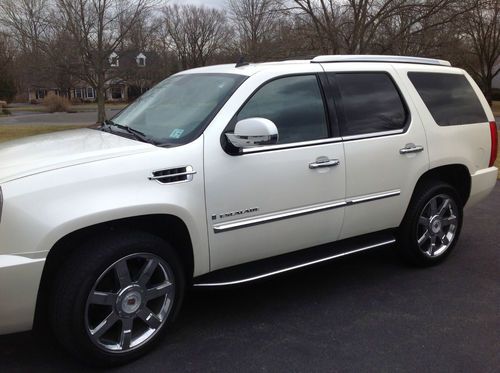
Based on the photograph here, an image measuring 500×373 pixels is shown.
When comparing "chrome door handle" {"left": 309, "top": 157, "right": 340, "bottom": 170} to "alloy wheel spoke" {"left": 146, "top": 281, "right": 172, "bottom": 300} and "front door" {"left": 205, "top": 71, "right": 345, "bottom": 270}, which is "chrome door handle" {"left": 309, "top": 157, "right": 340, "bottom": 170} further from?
"alloy wheel spoke" {"left": 146, "top": 281, "right": 172, "bottom": 300}

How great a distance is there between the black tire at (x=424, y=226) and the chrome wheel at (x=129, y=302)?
2.24 metres

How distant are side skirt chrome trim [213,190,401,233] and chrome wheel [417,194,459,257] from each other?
0.58 meters

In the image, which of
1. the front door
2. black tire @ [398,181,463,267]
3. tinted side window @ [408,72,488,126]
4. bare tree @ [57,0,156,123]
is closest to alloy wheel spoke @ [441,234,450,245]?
black tire @ [398,181,463,267]

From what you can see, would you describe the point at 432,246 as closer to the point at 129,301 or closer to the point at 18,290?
the point at 129,301

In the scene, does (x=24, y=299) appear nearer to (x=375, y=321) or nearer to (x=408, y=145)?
(x=375, y=321)

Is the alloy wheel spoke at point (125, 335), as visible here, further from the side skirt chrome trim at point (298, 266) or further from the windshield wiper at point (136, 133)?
the windshield wiper at point (136, 133)

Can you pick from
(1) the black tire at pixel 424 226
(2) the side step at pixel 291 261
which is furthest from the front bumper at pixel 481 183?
(2) the side step at pixel 291 261

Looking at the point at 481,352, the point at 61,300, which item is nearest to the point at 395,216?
the point at 481,352

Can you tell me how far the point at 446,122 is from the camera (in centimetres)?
439

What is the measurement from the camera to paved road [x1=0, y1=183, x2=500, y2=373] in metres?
3.02

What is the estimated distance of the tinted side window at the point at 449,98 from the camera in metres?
4.35

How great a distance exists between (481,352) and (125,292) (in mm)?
2268

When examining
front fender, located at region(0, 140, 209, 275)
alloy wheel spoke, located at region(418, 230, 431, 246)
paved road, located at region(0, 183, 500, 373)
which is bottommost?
paved road, located at region(0, 183, 500, 373)

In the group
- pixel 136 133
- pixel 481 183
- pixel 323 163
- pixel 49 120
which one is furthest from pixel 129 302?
pixel 49 120
